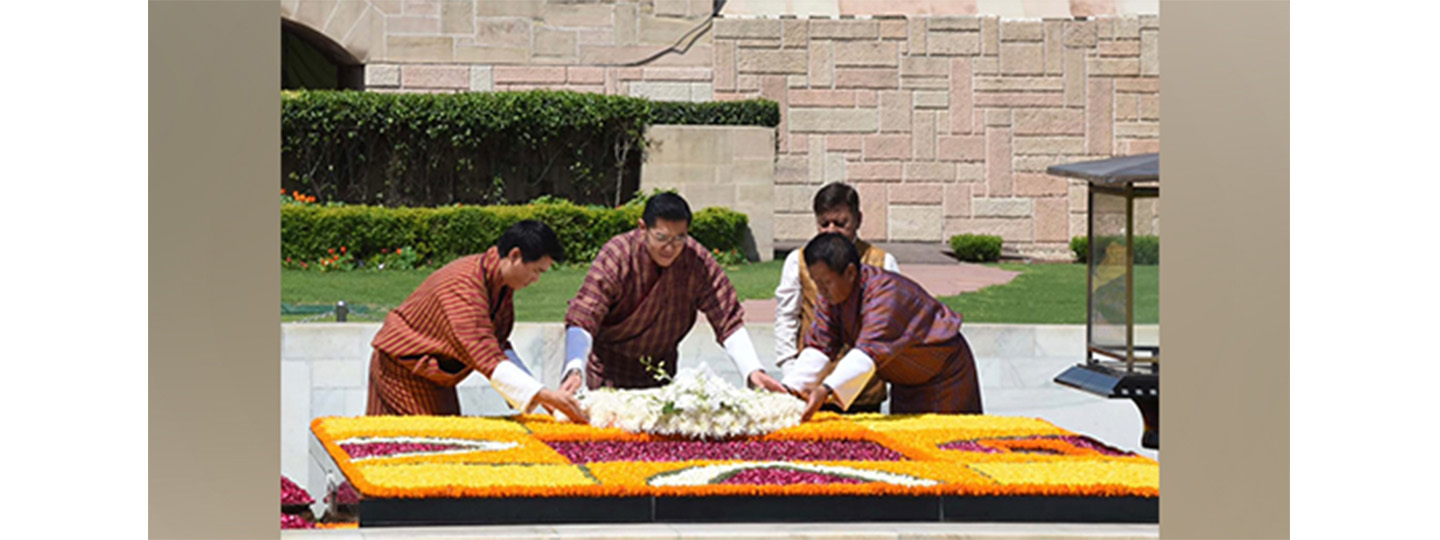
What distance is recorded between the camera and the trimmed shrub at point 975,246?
754 inches

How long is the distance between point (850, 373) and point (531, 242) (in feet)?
4.67

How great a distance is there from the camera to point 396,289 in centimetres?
1483

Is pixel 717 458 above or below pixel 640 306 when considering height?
below

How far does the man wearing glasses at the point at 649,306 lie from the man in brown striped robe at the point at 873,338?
24cm

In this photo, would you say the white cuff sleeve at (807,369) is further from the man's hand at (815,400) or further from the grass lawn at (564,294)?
the grass lawn at (564,294)

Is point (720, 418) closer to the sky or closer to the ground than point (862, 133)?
closer to the ground

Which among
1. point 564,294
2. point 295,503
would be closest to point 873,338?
point 295,503

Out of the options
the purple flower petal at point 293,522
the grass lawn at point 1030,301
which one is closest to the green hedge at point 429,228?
the grass lawn at point 1030,301

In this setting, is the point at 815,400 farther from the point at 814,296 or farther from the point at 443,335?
the point at 443,335
